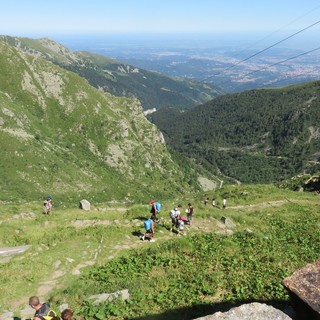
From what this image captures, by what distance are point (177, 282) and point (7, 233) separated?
1408 centimetres

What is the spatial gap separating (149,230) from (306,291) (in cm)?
1565

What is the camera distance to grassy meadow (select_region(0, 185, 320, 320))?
15.3 metres

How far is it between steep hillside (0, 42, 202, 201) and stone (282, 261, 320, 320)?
240 feet

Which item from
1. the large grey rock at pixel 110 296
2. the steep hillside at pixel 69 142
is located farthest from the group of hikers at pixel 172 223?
the steep hillside at pixel 69 142

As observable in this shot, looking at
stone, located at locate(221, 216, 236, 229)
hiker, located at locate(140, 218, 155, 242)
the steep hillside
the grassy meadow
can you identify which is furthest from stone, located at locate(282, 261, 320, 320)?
the steep hillside

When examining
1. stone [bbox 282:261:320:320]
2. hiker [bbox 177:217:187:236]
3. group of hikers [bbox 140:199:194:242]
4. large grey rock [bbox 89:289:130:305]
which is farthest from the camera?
hiker [bbox 177:217:187:236]

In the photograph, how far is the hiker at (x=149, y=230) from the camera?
23545 millimetres

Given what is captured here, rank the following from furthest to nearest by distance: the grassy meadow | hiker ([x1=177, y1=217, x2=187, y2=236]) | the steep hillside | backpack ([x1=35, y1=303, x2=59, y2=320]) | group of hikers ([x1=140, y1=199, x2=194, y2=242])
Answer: the steep hillside, hiker ([x1=177, y1=217, x2=187, y2=236]), group of hikers ([x1=140, y1=199, x2=194, y2=242]), the grassy meadow, backpack ([x1=35, y1=303, x2=59, y2=320])

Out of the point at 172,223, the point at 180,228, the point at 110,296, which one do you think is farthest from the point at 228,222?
the point at 110,296

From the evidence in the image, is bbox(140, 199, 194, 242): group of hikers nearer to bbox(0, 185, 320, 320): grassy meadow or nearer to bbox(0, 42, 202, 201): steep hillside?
bbox(0, 185, 320, 320): grassy meadow

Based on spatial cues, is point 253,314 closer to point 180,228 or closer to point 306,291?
point 306,291

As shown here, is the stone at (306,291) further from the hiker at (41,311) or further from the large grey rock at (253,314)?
the hiker at (41,311)

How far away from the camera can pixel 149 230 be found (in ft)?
78.5

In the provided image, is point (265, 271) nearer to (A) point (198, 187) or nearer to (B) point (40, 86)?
(B) point (40, 86)
